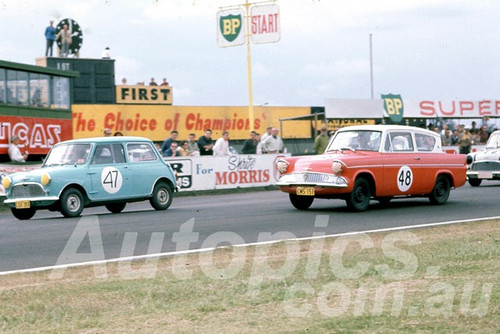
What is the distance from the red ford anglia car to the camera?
15766 mm

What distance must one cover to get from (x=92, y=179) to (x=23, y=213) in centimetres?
139

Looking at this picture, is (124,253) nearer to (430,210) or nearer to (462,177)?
(430,210)

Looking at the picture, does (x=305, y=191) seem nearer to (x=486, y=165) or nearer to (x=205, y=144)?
(x=486, y=165)

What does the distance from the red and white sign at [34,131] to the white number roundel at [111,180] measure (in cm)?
681

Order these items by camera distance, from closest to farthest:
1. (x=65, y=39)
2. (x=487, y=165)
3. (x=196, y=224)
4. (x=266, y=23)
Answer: (x=196, y=224) < (x=487, y=165) < (x=266, y=23) < (x=65, y=39)

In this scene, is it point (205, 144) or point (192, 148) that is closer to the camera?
point (192, 148)

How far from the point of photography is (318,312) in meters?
6.51

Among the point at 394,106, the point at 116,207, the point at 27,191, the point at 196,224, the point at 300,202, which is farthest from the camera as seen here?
the point at 394,106

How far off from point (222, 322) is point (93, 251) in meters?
4.72

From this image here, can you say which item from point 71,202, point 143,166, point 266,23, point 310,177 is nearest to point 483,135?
point 266,23

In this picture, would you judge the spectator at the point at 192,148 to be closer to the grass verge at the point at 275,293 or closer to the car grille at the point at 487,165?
the car grille at the point at 487,165

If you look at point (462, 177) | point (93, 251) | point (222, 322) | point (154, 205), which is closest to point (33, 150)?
point (154, 205)

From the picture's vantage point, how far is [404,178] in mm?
16734

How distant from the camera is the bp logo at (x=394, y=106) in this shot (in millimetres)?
36406
